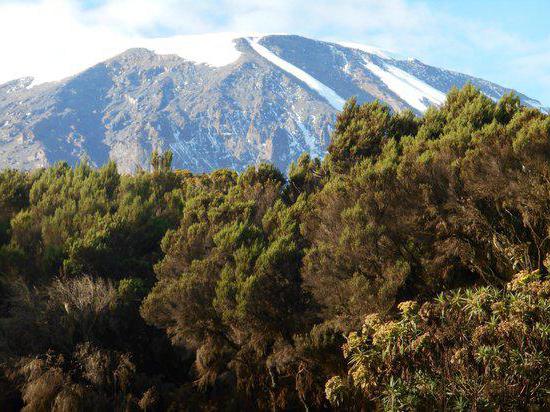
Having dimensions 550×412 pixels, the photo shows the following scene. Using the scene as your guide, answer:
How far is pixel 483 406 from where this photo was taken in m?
8.72

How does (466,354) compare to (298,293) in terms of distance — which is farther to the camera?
(298,293)

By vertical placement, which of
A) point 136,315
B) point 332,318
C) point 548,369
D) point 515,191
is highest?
point 515,191

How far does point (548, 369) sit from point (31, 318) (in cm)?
1305

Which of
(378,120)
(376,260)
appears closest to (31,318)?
(376,260)

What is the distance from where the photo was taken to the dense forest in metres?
9.90

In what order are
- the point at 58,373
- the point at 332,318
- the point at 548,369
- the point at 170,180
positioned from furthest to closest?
the point at 170,180
the point at 332,318
the point at 58,373
the point at 548,369

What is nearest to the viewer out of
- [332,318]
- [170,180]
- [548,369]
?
[548,369]

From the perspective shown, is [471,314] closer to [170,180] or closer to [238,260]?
[238,260]

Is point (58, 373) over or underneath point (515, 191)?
underneath

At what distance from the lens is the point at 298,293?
15148mm

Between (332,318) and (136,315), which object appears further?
(136,315)

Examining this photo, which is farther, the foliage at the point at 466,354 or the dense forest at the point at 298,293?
the dense forest at the point at 298,293

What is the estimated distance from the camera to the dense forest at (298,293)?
9898mm

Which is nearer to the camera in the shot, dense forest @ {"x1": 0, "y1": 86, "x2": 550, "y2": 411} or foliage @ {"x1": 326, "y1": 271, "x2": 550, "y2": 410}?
foliage @ {"x1": 326, "y1": 271, "x2": 550, "y2": 410}
